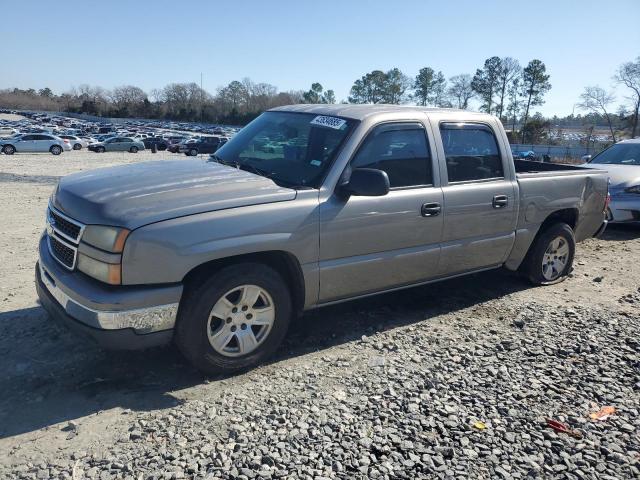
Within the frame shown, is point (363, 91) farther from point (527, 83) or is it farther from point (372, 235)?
point (372, 235)

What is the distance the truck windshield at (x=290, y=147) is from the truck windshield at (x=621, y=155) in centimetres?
814

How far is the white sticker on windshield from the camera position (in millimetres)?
4191

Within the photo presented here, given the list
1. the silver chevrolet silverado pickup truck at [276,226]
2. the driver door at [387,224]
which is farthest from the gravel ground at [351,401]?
the driver door at [387,224]

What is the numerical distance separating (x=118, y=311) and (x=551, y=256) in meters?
4.76

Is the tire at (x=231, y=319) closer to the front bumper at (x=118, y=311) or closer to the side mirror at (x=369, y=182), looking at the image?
the front bumper at (x=118, y=311)

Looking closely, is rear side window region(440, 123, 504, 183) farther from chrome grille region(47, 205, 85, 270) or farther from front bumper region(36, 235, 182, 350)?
chrome grille region(47, 205, 85, 270)

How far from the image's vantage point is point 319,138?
4219 millimetres

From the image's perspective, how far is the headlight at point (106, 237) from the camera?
3.11m

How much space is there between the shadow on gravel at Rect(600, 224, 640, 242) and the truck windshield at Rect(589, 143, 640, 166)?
127cm

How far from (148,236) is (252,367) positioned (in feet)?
4.18

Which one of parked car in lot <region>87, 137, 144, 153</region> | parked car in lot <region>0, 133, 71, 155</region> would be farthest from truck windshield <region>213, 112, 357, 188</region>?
parked car in lot <region>87, 137, 144, 153</region>

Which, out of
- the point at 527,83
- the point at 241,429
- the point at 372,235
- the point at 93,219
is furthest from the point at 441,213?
the point at 527,83

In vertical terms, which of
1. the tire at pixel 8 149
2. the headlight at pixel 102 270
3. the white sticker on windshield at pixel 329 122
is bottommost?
the tire at pixel 8 149

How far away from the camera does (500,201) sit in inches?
195
